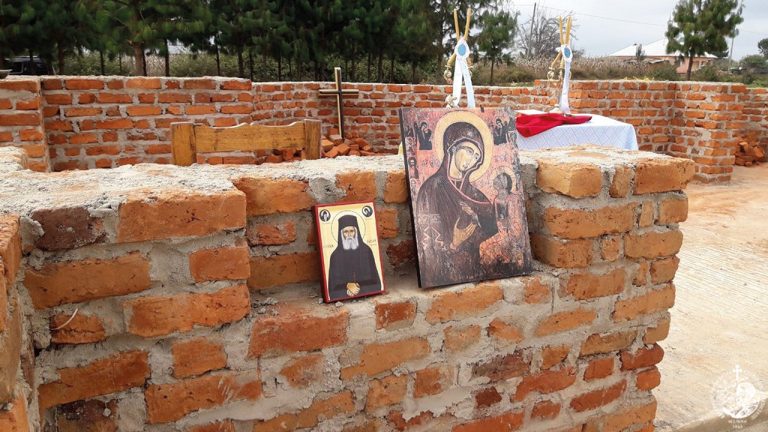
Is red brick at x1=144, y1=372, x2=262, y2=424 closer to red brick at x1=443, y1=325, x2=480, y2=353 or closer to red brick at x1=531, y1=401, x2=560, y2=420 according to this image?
red brick at x1=443, y1=325, x2=480, y2=353

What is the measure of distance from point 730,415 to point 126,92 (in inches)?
170

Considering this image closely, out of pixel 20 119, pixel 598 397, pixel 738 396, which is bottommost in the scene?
pixel 738 396

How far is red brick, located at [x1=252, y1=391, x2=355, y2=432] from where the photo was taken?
1.36 meters

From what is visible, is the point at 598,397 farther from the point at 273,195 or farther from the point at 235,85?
the point at 235,85

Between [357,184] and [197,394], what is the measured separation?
63 centimetres

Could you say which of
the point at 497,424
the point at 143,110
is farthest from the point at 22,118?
the point at 497,424

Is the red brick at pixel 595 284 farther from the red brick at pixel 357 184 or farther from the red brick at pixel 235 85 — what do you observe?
the red brick at pixel 235 85

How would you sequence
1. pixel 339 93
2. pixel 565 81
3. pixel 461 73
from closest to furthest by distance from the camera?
pixel 461 73, pixel 565 81, pixel 339 93

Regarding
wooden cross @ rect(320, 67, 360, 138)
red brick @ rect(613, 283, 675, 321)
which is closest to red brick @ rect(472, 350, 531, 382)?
red brick @ rect(613, 283, 675, 321)

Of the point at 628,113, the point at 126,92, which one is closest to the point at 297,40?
the point at 628,113

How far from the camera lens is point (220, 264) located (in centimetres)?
122

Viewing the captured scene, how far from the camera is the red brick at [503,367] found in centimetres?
156

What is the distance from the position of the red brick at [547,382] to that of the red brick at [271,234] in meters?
0.80

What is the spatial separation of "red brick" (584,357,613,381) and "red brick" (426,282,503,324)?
17.4 inches
